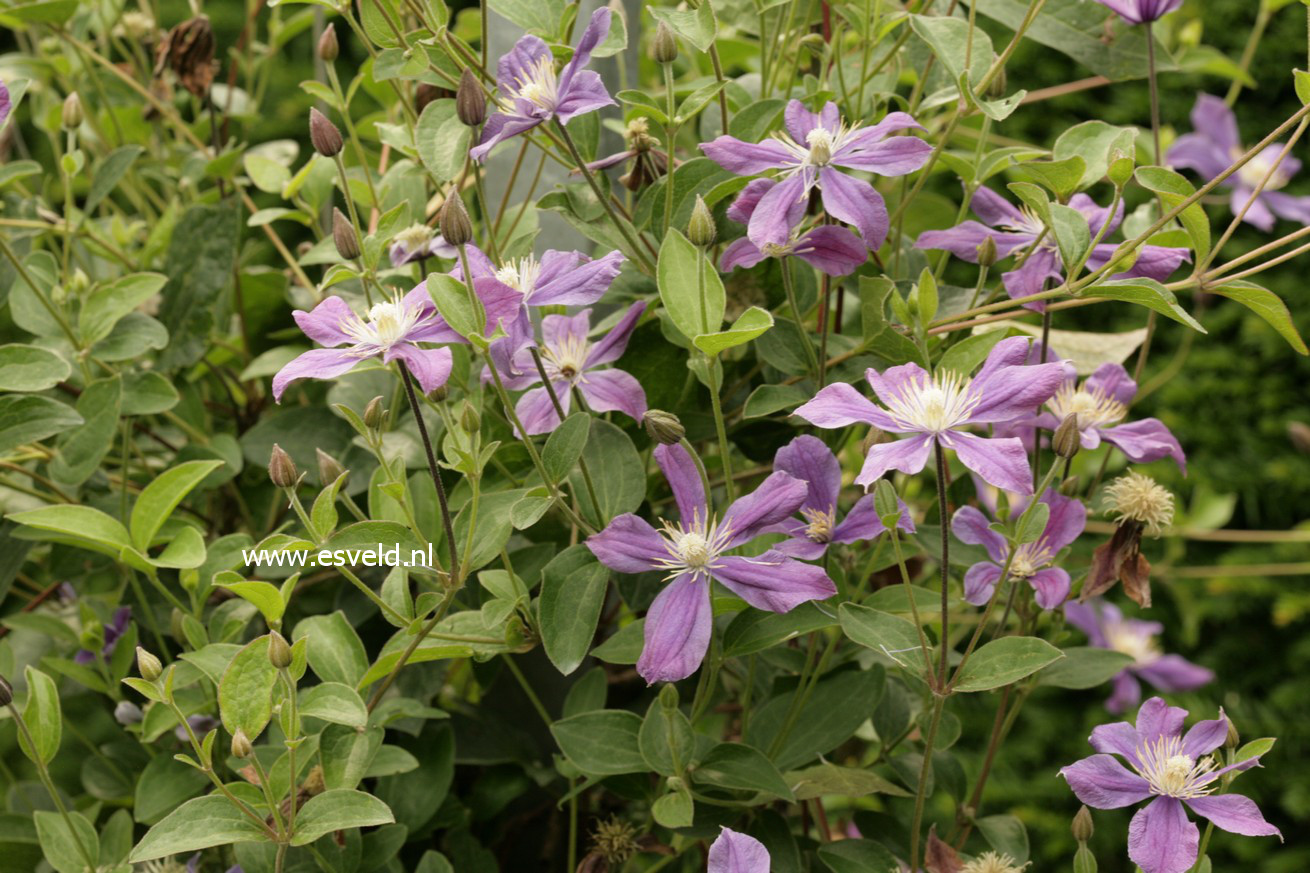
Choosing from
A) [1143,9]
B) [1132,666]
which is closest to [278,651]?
[1143,9]

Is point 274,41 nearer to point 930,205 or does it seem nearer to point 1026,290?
point 930,205

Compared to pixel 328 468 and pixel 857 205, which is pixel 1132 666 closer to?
pixel 857 205

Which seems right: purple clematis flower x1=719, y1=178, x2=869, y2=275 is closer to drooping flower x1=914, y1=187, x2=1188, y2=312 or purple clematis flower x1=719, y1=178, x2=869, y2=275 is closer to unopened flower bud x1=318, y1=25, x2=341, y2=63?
drooping flower x1=914, y1=187, x2=1188, y2=312

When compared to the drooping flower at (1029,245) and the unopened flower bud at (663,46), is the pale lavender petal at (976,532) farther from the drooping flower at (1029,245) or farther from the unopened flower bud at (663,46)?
the unopened flower bud at (663,46)

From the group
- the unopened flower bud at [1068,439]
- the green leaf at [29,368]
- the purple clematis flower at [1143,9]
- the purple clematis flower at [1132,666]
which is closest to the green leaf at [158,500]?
the green leaf at [29,368]

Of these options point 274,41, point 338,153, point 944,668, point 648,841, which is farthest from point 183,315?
point 944,668

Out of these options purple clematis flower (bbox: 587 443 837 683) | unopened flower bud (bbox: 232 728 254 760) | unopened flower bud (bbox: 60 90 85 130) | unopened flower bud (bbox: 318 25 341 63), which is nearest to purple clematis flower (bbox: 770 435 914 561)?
purple clematis flower (bbox: 587 443 837 683)
